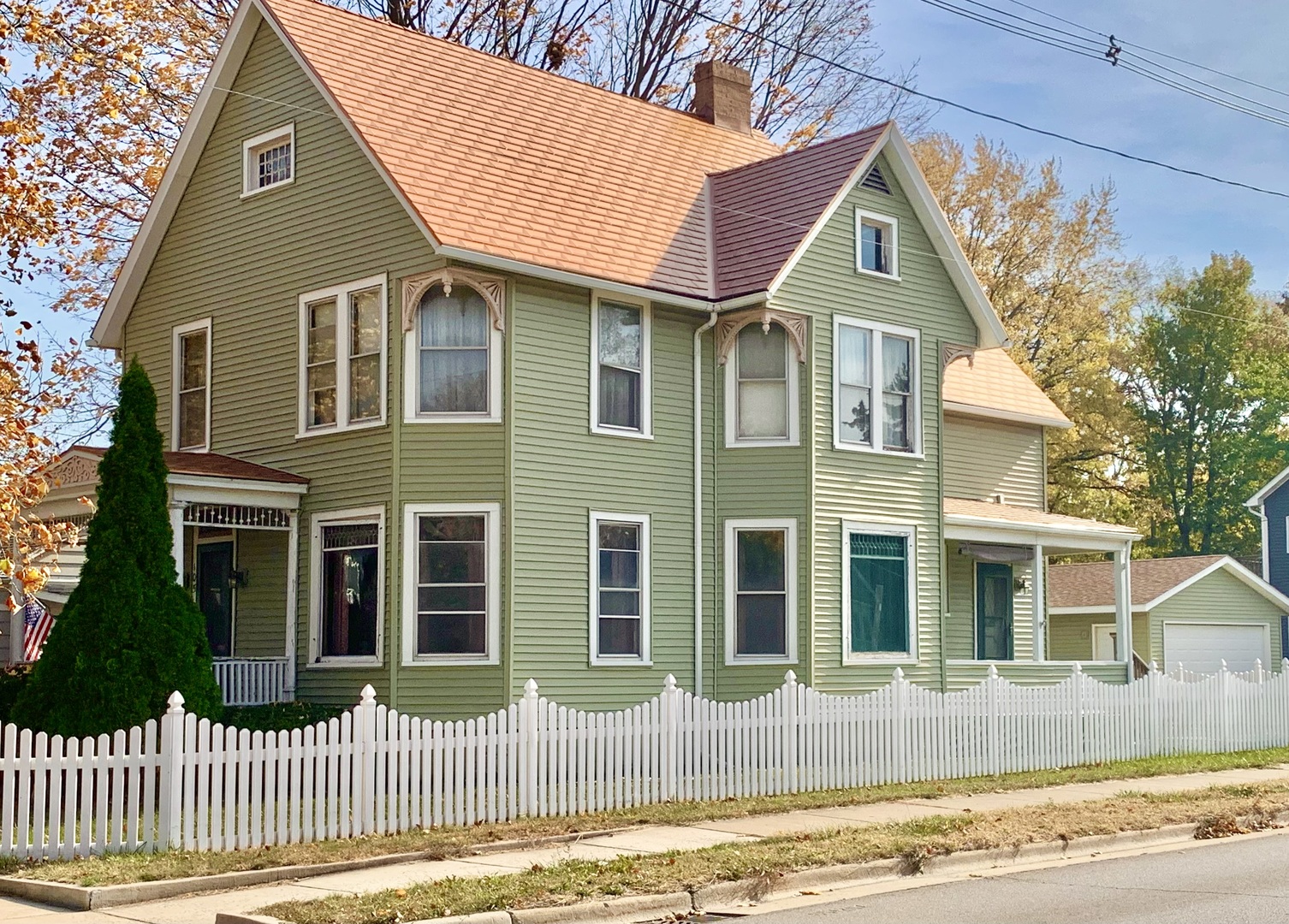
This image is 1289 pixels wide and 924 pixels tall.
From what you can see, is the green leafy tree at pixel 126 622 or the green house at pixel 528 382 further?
the green house at pixel 528 382

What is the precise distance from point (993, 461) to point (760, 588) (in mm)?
8890

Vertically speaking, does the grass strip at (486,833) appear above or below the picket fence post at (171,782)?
below

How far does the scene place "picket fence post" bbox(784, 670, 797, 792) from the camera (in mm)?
18375

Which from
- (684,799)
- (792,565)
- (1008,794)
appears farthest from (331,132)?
(1008,794)

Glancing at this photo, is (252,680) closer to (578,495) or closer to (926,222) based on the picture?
(578,495)

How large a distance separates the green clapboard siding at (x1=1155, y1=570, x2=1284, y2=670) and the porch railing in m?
26.5

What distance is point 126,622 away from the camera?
1591 cm

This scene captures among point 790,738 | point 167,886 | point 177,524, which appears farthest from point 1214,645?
point 167,886

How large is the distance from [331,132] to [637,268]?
4685mm

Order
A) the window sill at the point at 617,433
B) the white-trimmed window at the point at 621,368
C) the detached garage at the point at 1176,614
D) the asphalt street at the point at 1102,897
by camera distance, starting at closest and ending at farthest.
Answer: the asphalt street at the point at 1102,897 → the window sill at the point at 617,433 → the white-trimmed window at the point at 621,368 → the detached garage at the point at 1176,614

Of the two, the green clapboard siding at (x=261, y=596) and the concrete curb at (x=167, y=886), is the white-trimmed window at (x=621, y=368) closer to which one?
the green clapboard siding at (x=261, y=596)

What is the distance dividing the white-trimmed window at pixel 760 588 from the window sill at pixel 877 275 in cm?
414

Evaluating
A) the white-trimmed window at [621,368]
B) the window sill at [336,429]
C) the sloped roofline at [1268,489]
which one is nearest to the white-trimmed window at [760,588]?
the white-trimmed window at [621,368]

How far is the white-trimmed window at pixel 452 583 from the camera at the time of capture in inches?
794
